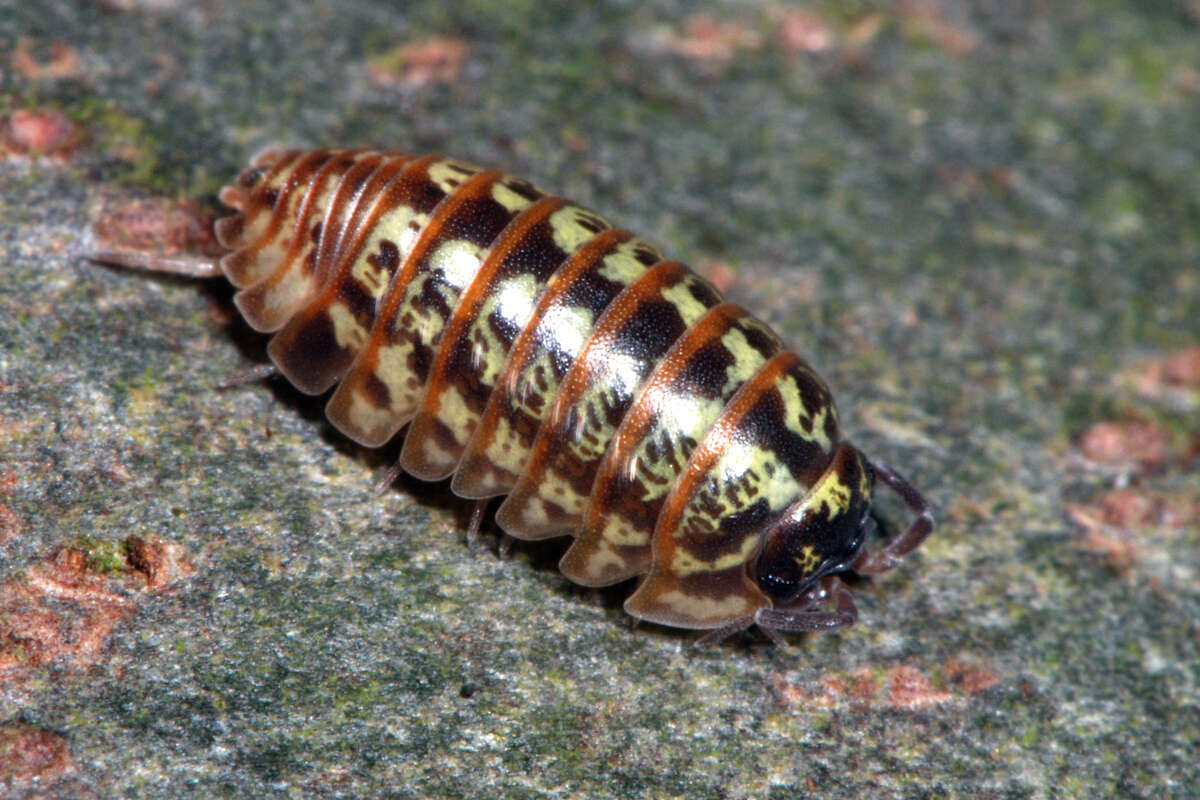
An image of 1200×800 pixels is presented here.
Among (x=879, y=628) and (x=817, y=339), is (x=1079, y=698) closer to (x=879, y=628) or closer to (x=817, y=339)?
(x=879, y=628)

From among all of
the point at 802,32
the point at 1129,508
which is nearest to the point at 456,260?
the point at 1129,508

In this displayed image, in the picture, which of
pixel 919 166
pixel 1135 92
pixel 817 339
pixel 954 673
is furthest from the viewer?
pixel 1135 92

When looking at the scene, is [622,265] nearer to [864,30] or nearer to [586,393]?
[586,393]

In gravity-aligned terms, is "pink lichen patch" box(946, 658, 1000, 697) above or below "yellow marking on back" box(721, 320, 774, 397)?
below

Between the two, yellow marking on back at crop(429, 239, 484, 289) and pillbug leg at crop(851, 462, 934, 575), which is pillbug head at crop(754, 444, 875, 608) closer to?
pillbug leg at crop(851, 462, 934, 575)

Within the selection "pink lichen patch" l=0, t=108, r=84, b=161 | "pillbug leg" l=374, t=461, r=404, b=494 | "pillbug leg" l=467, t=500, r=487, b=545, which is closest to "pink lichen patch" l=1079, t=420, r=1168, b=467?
"pillbug leg" l=467, t=500, r=487, b=545

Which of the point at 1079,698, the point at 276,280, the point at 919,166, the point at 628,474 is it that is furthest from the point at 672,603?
the point at 919,166

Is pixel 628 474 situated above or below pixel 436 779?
above
